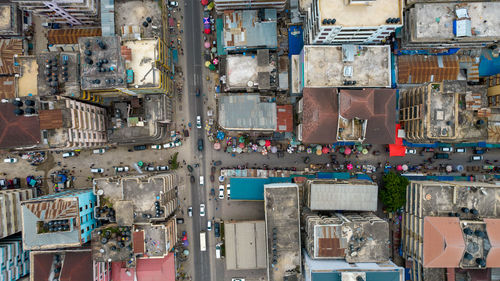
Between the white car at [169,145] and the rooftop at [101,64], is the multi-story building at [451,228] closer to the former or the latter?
the white car at [169,145]

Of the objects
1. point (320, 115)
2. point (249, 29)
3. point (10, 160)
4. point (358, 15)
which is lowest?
point (10, 160)

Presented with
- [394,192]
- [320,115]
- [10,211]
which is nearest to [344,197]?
[394,192]

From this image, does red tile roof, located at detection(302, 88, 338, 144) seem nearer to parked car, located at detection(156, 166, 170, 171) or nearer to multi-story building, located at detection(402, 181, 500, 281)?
multi-story building, located at detection(402, 181, 500, 281)

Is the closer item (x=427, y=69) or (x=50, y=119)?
(x=50, y=119)

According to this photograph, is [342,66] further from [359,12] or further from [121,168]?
[121,168]

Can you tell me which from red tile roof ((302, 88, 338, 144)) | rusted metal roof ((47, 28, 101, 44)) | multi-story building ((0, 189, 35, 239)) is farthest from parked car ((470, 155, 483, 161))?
multi-story building ((0, 189, 35, 239))

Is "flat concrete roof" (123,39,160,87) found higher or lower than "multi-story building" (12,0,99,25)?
lower
